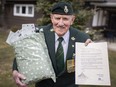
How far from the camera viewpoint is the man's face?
3090mm

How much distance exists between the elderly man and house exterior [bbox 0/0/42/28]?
67.1 feet

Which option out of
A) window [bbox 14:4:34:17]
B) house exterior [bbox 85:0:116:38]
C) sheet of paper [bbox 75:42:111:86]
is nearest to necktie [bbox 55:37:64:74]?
sheet of paper [bbox 75:42:111:86]

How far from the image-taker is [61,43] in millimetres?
3203

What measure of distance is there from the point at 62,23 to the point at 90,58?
48cm

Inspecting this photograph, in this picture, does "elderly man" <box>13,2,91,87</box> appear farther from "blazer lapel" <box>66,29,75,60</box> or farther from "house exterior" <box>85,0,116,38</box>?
"house exterior" <box>85,0,116,38</box>

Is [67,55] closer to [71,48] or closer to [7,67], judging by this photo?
[71,48]

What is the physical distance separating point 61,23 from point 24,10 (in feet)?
71.8

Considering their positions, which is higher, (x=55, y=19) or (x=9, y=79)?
(x=55, y=19)

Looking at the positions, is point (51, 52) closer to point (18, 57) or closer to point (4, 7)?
point (18, 57)

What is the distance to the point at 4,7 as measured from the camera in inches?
998

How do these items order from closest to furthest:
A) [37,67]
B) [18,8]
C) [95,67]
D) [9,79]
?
[37,67] < [95,67] < [9,79] < [18,8]

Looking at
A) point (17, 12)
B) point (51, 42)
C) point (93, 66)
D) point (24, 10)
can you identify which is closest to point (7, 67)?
point (51, 42)

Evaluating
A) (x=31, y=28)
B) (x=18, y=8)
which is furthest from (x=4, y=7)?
(x=31, y=28)

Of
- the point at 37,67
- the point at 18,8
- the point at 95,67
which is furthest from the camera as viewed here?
the point at 18,8
